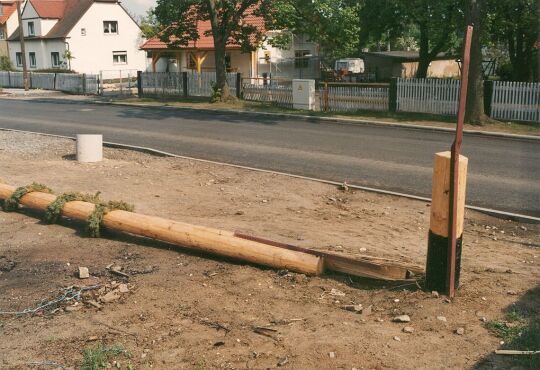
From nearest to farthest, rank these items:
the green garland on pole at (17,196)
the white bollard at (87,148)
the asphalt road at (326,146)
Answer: the green garland on pole at (17,196), the asphalt road at (326,146), the white bollard at (87,148)

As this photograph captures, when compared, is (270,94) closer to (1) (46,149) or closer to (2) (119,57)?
(1) (46,149)

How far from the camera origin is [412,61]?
195ft

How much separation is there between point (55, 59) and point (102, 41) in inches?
191

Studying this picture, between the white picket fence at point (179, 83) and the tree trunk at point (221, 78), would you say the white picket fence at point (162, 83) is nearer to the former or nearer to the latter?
the white picket fence at point (179, 83)

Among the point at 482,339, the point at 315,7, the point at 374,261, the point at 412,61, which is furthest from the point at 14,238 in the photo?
the point at 412,61

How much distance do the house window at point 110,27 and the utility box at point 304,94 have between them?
3985 centimetres

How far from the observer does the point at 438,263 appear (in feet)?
19.0

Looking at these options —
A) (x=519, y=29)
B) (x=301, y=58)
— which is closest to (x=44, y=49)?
(x=301, y=58)

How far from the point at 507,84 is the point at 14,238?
61.6 feet

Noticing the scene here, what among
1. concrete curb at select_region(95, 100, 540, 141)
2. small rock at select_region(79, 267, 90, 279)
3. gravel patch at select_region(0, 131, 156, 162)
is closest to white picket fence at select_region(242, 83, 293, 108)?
concrete curb at select_region(95, 100, 540, 141)

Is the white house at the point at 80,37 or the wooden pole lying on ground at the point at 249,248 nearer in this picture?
the wooden pole lying on ground at the point at 249,248

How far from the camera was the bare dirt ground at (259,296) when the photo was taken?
4.87 m

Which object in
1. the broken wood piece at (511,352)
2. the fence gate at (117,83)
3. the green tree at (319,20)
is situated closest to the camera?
the broken wood piece at (511,352)

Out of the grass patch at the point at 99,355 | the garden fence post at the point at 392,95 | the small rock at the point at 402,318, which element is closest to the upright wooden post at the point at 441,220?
the small rock at the point at 402,318
